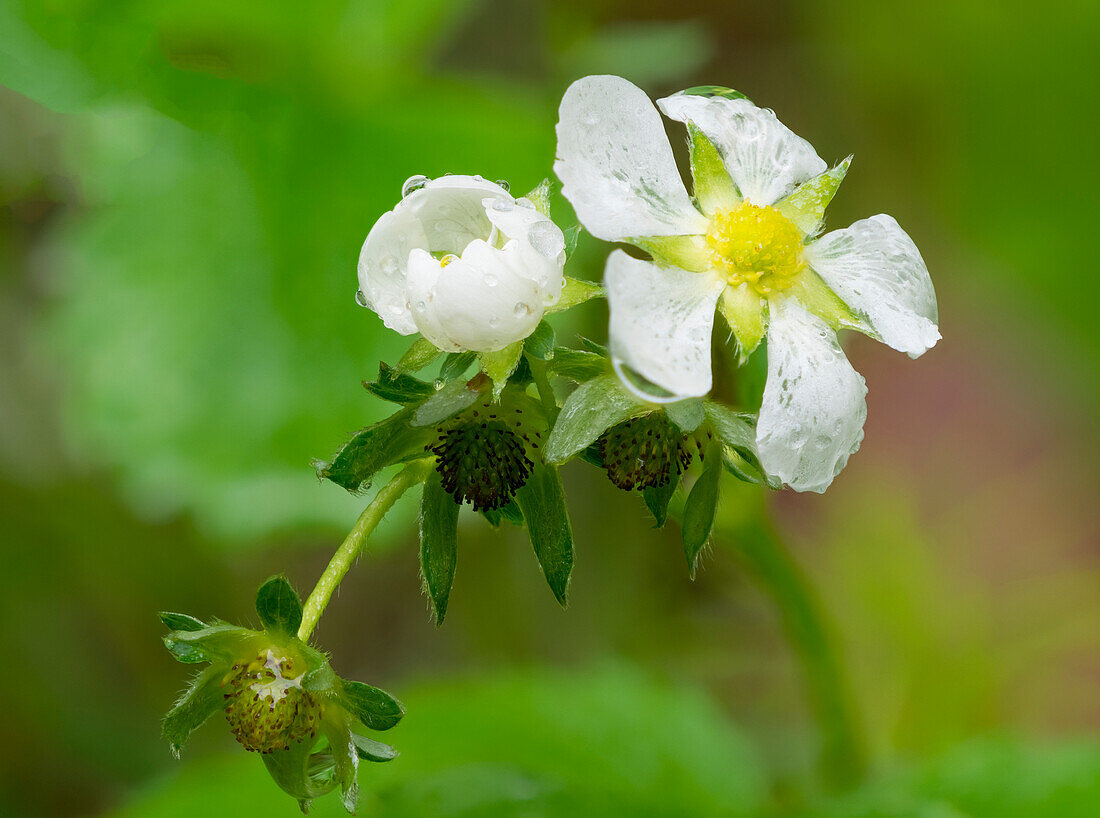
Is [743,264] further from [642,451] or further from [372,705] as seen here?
[372,705]

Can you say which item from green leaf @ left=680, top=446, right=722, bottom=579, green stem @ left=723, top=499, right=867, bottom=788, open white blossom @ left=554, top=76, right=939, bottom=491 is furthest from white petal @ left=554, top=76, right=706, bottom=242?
green stem @ left=723, top=499, right=867, bottom=788

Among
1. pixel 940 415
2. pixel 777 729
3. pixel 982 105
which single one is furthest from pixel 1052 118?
pixel 777 729

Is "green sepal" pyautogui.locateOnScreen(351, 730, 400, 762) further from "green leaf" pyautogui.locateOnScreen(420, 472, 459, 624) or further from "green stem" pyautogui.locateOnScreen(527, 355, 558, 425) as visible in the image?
"green stem" pyautogui.locateOnScreen(527, 355, 558, 425)

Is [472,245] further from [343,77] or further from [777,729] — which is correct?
[777,729]

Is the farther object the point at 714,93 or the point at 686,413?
the point at 714,93

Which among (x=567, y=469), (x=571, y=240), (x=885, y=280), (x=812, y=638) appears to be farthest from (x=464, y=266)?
(x=567, y=469)

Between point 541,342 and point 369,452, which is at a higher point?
point 541,342
